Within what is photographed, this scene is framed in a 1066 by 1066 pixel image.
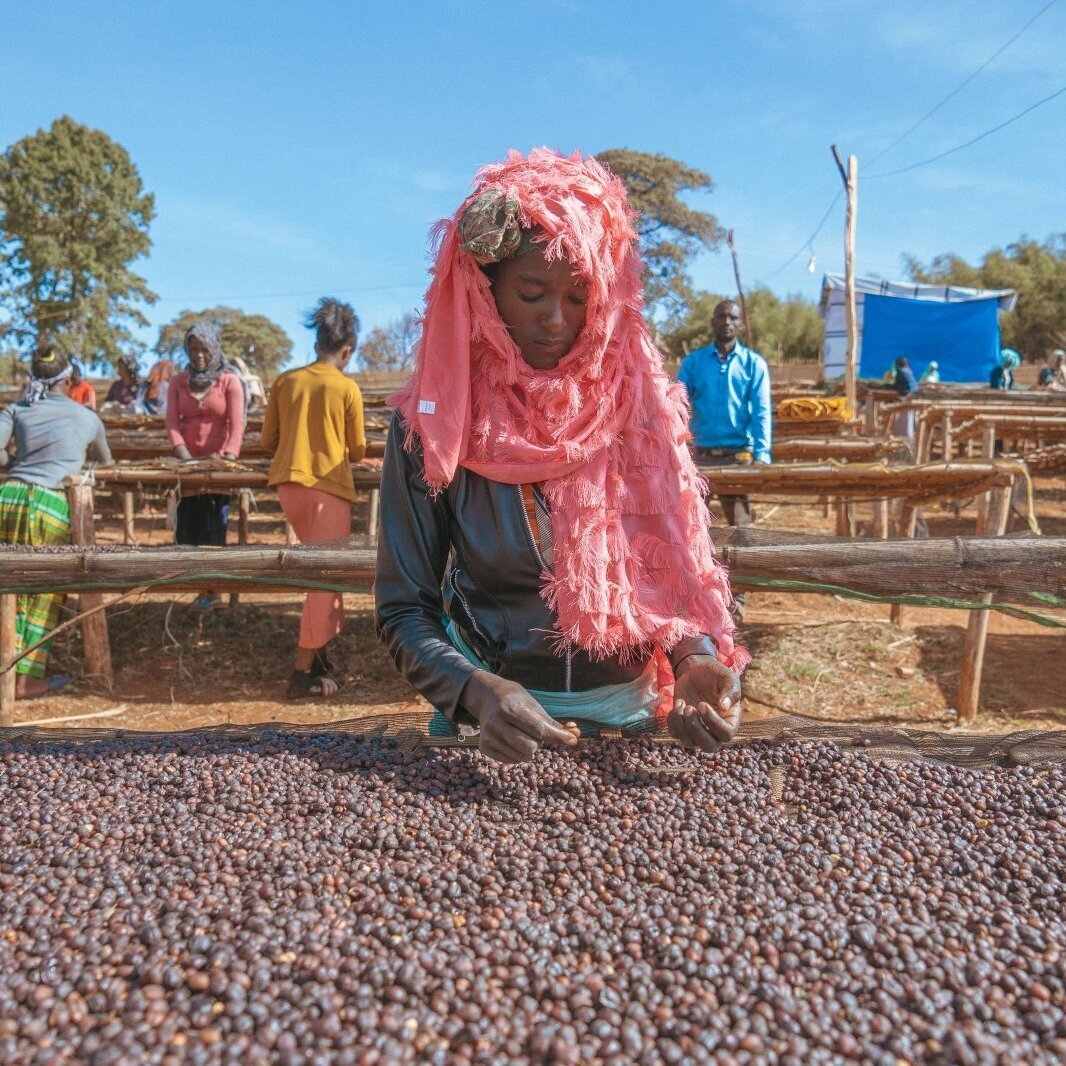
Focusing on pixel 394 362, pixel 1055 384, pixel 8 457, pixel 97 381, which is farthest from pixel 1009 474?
pixel 394 362

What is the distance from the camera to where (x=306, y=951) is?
3.48 ft

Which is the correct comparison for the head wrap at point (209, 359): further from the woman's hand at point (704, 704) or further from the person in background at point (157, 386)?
the person in background at point (157, 386)

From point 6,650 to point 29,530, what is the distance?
0.83 meters

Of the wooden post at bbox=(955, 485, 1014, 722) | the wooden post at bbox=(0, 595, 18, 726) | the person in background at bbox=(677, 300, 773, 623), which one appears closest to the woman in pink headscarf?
the wooden post at bbox=(955, 485, 1014, 722)

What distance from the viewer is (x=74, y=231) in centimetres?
2456

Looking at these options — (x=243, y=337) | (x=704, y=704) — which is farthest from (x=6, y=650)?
(x=243, y=337)

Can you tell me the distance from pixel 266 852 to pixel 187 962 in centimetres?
27

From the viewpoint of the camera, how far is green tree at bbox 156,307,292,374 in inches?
1611

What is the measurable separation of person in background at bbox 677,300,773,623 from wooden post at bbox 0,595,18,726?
14.0ft

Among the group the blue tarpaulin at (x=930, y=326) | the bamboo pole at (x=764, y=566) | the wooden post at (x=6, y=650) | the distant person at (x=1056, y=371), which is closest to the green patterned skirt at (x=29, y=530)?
the wooden post at (x=6, y=650)

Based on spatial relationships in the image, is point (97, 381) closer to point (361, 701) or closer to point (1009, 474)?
point (361, 701)

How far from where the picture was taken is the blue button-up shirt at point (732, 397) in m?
5.90

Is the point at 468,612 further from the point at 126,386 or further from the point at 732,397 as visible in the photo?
the point at 126,386

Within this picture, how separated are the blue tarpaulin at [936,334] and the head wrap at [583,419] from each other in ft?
58.7
